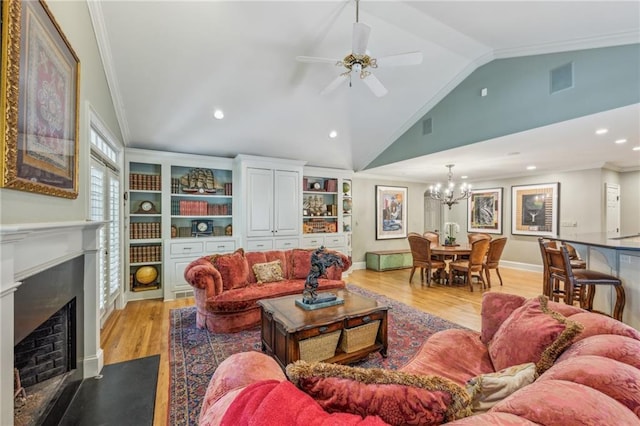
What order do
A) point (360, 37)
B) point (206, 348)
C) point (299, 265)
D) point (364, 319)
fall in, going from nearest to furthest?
point (360, 37) < point (364, 319) < point (206, 348) < point (299, 265)

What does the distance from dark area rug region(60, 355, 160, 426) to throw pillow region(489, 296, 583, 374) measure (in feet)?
7.27

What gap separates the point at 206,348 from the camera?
2781 mm

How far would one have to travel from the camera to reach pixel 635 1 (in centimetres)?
215

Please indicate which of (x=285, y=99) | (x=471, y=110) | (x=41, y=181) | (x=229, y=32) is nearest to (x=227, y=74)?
(x=229, y=32)

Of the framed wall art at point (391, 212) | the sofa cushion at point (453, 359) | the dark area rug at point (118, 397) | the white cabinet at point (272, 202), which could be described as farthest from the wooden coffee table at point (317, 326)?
the framed wall art at point (391, 212)

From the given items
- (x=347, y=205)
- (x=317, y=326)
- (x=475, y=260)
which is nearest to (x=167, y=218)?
(x=317, y=326)

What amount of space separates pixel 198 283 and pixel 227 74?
8.28 ft

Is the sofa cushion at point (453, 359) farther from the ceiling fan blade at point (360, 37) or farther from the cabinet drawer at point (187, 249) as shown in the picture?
the cabinet drawer at point (187, 249)

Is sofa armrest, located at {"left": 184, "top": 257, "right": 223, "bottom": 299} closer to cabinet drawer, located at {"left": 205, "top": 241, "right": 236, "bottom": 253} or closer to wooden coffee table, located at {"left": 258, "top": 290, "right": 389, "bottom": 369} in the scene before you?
wooden coffee table, located at {"left": 258, "top": 290, "right": 389, "bottom": 369}

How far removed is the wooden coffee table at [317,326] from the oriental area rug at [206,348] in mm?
228

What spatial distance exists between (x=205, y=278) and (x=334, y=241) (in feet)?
10.6

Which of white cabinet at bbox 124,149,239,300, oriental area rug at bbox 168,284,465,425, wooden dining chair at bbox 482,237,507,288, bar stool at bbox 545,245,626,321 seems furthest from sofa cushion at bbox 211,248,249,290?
wooden dining chair at bbox 482,237,507,288

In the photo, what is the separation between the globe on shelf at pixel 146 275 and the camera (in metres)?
4.29

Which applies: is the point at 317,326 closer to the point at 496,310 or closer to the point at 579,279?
the point at 496,310
